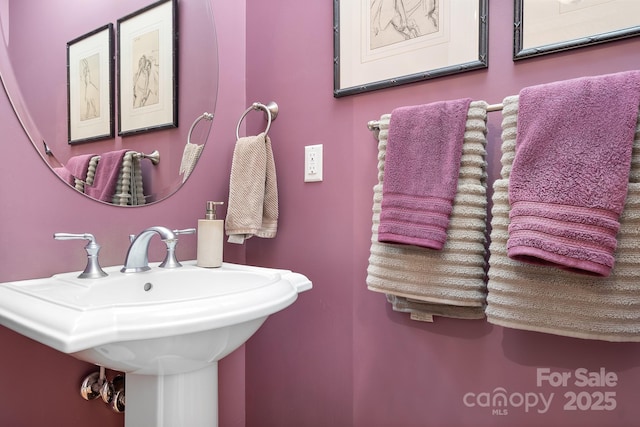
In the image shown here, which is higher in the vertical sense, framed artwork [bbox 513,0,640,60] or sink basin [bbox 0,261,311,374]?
framed artwork [bbox 513,0,640,60]

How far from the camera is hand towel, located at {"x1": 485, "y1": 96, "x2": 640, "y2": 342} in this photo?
0.76 metres

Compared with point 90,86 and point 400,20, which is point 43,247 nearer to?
point 90,86

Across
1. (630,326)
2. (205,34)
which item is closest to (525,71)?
(630,326)

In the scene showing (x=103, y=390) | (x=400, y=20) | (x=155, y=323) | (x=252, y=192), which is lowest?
(x=103, y=390)

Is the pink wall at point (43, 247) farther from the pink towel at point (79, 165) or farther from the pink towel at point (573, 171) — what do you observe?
the pink towel at point (573, 171)

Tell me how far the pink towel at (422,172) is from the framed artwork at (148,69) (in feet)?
2.16

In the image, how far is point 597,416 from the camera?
2.94ft

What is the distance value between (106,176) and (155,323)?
0.59 metres

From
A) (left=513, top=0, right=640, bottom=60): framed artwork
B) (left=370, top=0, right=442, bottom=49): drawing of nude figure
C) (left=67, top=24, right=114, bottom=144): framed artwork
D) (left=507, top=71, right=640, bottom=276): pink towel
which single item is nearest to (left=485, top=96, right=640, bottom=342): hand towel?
(left=507, top=71, right=640, bottom=276): pink towel

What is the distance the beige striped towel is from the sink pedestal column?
1.66ft

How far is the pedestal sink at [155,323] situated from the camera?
0.60 m

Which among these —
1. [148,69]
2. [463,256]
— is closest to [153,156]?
[148,69]

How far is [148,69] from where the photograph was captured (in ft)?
3.71

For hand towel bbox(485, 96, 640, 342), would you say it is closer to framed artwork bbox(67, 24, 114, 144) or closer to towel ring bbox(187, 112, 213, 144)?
towel ring bbox(187, 112, 213, 144)
